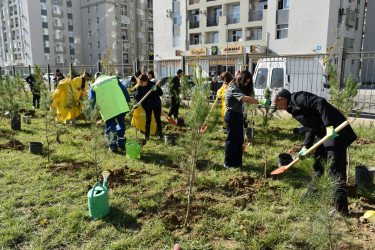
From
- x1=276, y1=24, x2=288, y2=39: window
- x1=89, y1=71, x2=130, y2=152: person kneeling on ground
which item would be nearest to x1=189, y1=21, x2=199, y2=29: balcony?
x1=276, y1=24, x2=288, y2=39: window

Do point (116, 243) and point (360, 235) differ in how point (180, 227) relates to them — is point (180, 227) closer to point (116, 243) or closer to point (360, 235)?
point (116, 243)

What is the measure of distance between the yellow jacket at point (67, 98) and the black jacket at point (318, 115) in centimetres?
611

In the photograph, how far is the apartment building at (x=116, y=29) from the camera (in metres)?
42.1

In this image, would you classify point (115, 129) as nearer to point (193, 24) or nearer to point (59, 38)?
point (193, 24)

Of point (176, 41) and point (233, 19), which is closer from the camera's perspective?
point (233, 19)

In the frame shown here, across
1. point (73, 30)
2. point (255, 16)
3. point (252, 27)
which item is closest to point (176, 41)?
point (252, 27)

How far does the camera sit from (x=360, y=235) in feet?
9.43

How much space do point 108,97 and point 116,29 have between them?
1622 inches

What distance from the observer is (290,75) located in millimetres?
9109

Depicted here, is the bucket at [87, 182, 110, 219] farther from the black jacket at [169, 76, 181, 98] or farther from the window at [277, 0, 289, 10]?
the window at [277, 0, 289, 10]

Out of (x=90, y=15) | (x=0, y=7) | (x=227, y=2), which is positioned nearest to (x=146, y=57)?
(x=90, y=15)

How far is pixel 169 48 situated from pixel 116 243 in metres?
31.4

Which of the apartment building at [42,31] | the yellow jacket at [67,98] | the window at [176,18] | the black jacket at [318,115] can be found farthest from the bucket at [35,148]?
the apartment building at [42,31]

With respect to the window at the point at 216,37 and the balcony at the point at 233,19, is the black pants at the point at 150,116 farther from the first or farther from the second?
the window at the point at 216,37
